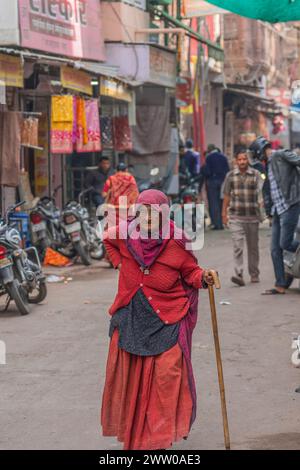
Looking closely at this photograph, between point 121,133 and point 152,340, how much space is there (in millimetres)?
14789

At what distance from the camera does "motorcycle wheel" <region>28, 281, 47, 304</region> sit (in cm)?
1247

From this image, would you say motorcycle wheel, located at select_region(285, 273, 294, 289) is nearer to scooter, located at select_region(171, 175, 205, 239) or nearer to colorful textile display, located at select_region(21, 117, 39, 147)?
colorful textile display, located at select_region(21, 117, 39, 147)

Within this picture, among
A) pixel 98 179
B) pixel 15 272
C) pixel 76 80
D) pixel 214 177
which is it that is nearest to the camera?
pixel 15 272

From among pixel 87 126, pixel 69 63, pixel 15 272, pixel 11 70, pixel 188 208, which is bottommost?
pixel 188 208

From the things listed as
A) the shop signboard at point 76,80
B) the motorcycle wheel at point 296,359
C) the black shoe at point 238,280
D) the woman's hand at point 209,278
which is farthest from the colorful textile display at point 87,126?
the woman's hand at point 209,278

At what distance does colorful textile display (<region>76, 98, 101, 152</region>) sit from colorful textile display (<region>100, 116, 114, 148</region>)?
2335 millimetres

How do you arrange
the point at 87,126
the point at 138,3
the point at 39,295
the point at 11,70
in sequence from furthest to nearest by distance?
the point at 138,3 < the point at 87,126 < the point at 11,70 < the point at 39,295

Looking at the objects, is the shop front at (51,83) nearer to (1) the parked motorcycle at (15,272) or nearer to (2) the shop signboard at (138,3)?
(2) the shop signboard at (138,3)

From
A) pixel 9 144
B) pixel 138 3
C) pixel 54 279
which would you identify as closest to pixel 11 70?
pixel 9 144

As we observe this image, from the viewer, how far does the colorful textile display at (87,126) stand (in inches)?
659

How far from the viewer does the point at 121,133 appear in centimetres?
2084

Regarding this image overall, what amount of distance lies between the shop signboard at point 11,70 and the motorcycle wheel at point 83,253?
2755 mm

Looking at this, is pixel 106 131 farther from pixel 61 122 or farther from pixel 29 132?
pixel 29 132
